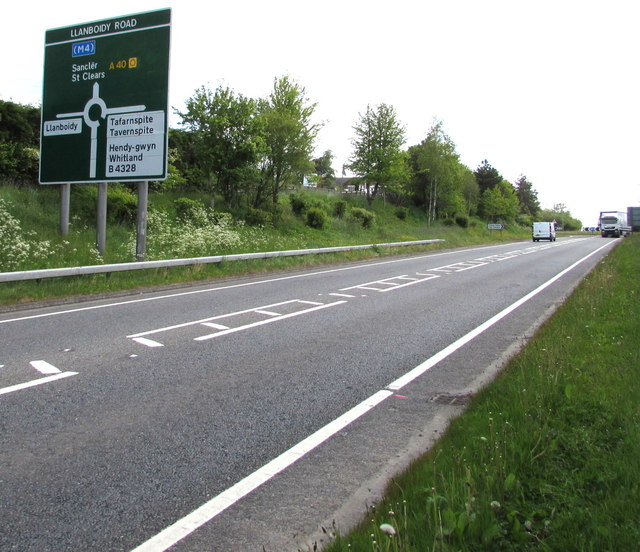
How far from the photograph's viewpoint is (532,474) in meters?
3.22

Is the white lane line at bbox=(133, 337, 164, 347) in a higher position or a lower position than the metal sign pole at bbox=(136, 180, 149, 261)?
lower

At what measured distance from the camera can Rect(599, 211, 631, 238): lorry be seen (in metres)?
63.2

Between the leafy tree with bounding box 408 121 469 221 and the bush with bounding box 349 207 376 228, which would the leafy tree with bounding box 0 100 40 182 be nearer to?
the bush with bounding box 349 207 376 228

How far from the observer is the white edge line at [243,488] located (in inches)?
111

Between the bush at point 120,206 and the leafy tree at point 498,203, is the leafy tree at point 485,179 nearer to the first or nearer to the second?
the leafy tree at point 498,203

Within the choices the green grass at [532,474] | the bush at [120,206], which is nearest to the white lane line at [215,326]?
the green grass at [532,474]

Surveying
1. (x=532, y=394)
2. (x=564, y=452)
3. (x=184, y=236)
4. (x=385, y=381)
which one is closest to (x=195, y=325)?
(x=385, y=381)

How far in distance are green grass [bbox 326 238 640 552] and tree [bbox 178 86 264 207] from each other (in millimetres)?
21506

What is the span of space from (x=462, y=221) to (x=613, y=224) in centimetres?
2118

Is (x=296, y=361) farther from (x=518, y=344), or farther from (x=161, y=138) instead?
(x=161, y=138)

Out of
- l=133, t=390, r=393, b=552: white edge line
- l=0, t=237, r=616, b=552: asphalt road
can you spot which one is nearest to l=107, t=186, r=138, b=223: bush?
l=0, t=237, r=616, b=552: asphalt road

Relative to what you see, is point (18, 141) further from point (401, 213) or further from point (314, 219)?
point (401, 213)

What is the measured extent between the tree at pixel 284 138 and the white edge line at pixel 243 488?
75.3 feet

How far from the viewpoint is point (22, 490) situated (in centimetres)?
327
